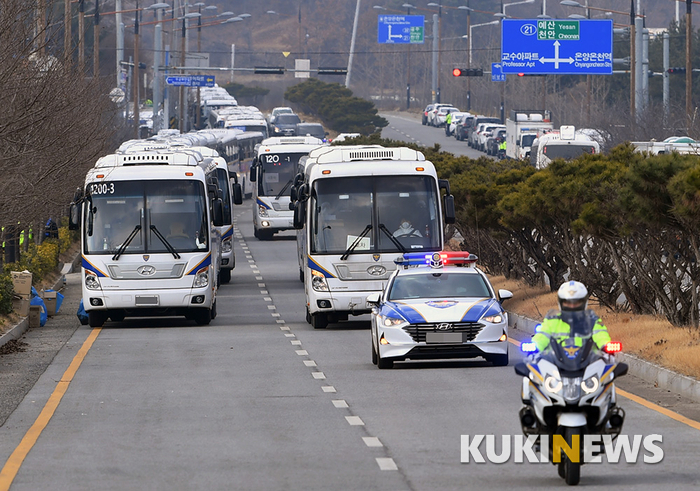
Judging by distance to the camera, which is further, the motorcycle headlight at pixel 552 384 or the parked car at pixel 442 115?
the parked car at pixel 442 115

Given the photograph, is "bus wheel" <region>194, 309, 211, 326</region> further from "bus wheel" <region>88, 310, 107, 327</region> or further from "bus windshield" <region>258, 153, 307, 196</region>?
"bus windshield" <region>258, 153, 307, 196</region>

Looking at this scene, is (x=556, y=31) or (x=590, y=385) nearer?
(x=590, y=385)

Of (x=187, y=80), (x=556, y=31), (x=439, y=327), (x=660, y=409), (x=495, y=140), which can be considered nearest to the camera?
(x=660, y=409)

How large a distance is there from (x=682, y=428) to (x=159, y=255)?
46.3 feet

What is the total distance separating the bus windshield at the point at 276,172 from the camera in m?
45.5

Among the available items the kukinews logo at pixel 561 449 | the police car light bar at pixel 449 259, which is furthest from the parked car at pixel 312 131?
the kukinews logo at pixel 561 449

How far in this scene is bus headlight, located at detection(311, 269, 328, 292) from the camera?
2367cm

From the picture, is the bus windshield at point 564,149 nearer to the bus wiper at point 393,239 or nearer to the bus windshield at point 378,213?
the bus windshield at point 378,213

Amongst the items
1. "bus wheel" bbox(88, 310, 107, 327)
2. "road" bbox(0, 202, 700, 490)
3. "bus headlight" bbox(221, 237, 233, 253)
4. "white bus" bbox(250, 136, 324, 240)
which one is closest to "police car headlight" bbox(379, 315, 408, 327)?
"road" bbox(0, 202, 700, 490)

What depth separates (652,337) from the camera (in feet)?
58.9

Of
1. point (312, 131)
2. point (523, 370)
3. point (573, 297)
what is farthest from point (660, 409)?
point (312, 131)

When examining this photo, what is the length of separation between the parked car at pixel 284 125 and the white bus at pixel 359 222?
67681mm

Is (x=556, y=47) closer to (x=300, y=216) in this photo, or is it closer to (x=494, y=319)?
(x=300, y=216)

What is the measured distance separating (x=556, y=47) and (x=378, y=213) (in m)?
32.0
